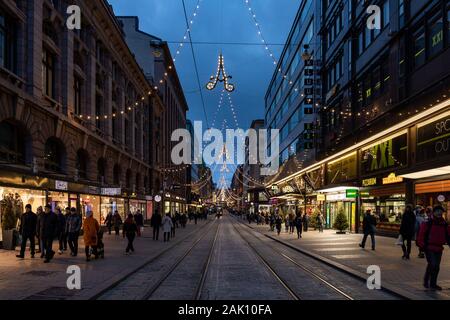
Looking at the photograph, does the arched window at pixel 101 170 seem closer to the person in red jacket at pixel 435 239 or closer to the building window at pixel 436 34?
the building window at pixel 436 34

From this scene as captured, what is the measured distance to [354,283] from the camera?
44.3 ft

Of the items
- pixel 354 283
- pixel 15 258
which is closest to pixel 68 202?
pixel 15 258

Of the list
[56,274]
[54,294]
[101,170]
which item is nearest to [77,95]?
[101,170]

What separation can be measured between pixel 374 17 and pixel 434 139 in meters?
12.8

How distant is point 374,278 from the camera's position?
532 inches

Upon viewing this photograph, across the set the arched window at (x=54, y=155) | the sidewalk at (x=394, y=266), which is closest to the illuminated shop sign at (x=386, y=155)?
the sidewalk at (x=394, y=266)

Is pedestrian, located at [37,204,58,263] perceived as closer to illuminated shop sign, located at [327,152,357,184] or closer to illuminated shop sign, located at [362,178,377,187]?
illuminated shop sign, located at [362,178,377,187]

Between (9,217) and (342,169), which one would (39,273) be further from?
(342,169)

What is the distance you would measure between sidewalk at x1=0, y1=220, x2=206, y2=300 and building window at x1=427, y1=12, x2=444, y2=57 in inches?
637

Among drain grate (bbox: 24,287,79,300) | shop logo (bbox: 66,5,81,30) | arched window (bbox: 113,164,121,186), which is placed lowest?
drain grate (bbox: 24,287,79,300)

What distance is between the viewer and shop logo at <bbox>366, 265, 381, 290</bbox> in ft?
41.3

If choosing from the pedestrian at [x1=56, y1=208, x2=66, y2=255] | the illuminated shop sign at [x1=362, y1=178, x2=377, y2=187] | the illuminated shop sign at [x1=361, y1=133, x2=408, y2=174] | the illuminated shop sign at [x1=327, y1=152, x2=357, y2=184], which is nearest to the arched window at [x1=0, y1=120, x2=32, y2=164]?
the pedestrian at [x1=56, y1=208, x2=66, y2=255]
